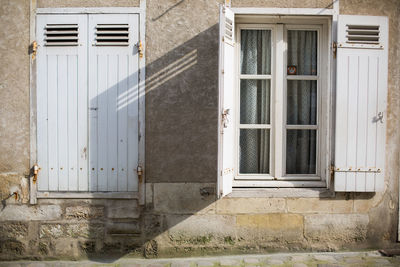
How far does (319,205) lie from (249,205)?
79 cm

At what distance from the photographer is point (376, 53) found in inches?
Answer: 187

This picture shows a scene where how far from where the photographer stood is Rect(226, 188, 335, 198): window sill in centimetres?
483

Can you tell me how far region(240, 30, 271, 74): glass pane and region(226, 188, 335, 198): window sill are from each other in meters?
1.34

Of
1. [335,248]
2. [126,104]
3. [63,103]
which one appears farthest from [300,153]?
[63,103]

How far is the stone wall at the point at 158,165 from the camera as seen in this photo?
15.7 feet

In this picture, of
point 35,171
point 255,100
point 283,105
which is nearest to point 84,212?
point 35,171

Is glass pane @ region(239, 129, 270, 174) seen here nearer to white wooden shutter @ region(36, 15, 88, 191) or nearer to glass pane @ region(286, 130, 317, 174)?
glass pane @ region(286, 130, 317, 174)

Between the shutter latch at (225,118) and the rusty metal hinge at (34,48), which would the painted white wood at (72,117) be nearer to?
the rusty metal hinge at (34,48)

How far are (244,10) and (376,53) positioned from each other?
4.94ft

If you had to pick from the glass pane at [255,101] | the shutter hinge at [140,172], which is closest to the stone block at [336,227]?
the glass pane at [255,101]

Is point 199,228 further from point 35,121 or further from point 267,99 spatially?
point 35,121

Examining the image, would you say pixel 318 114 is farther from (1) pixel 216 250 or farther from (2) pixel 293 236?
(1) pixel 216 250

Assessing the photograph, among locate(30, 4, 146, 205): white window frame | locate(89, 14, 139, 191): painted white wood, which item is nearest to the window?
locate(30, 4, 146, 205): white window frame

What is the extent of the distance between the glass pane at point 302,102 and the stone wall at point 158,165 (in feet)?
2.89
